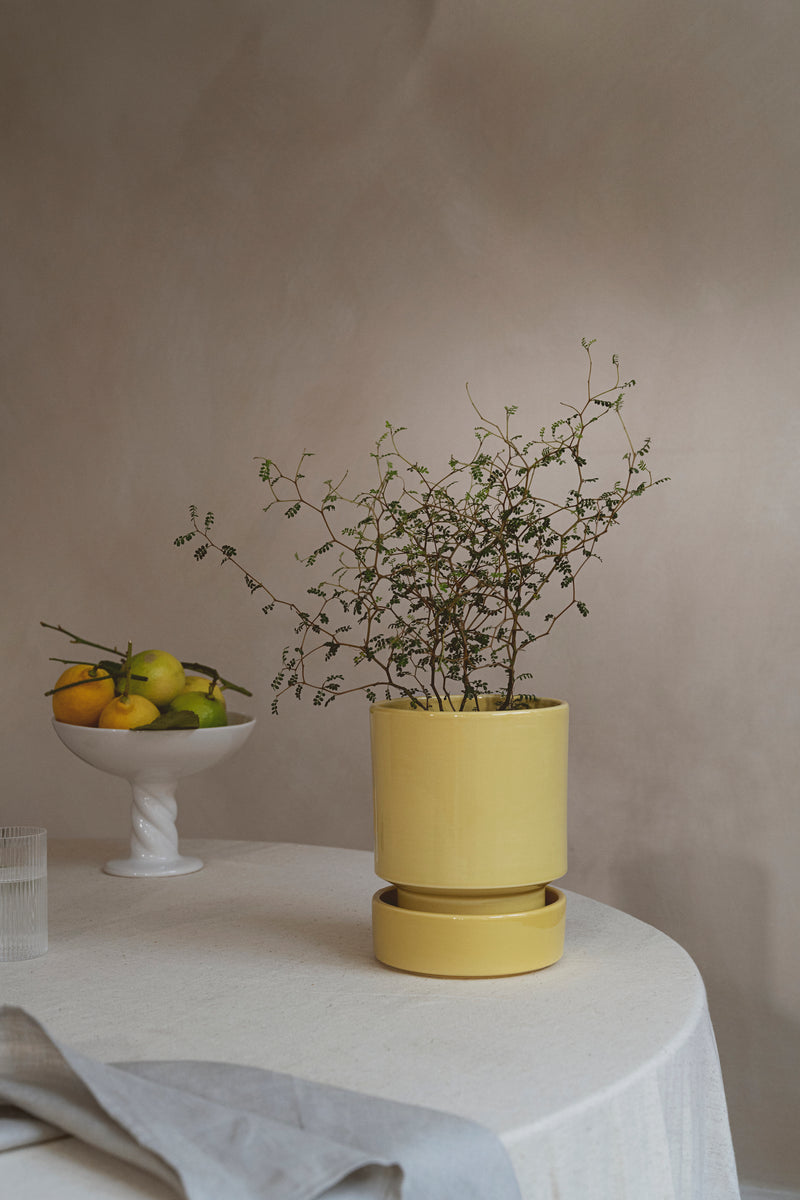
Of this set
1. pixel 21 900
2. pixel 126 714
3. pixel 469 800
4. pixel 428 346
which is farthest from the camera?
pixel 428 346

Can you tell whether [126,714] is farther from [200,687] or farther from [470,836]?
[470,836]

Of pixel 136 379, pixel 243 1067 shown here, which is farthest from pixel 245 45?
pixel 243 1067

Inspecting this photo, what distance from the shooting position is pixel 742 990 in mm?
2162

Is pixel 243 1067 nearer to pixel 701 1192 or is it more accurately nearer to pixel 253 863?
pixel 701 1192

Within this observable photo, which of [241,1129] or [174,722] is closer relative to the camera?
[241,1129]

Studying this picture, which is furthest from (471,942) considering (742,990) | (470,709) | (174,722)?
(742,990)

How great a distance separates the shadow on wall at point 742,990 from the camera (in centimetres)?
212

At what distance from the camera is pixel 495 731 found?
38.5 inches

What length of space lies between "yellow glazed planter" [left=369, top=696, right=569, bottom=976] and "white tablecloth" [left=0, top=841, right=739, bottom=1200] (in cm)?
3

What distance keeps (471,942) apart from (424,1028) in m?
0.12

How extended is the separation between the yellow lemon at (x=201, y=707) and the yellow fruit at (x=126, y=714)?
0.10 feet

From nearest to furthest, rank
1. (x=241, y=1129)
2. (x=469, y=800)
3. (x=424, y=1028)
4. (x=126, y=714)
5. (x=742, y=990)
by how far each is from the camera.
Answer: (x=241, y=1129), (x=424, y=1028), (x=469, y=800), (x=126, y=714), (x=742, y=990)

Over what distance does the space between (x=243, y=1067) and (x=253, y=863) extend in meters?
0.75

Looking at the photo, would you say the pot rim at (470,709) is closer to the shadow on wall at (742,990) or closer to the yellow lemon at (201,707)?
the yellow lemon at (201,707)
